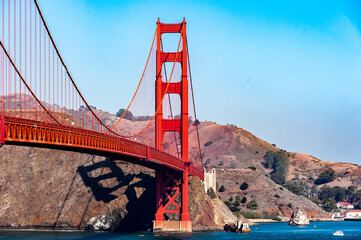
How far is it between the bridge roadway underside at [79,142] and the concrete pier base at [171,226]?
8.71 metres

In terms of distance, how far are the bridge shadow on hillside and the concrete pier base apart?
4.40 metres

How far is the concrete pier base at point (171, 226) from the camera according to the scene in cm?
9231

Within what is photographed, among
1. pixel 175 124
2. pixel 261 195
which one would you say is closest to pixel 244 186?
pixel 261 195

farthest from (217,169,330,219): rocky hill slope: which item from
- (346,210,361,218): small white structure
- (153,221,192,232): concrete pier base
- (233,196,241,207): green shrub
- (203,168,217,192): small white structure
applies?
(153,221,192,232): concrete pier base

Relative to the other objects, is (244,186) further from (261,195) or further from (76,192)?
(76,192)

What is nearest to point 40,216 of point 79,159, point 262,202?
point 79,159

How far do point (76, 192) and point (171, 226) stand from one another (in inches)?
898

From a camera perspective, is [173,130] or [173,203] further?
[173,203]

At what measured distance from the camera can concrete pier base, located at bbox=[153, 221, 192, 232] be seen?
9231 cm

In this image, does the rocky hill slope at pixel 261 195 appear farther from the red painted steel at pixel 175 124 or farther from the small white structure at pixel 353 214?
the red painted steel at pixel 175 124

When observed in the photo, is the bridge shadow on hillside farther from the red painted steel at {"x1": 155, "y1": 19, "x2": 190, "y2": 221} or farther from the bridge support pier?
the red painted steel at {"x1": 155, "y1": 19, "x2": 190, "y2": 221}

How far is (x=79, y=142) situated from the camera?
2474 inches

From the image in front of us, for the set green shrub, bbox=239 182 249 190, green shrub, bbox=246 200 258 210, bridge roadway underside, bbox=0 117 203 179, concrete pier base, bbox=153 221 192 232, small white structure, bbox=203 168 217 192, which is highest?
green shrub, bbox=239 182 249 190

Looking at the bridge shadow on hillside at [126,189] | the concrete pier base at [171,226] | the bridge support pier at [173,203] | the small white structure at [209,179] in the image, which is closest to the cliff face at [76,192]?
the bridge shadow on hillside at [126,189]
